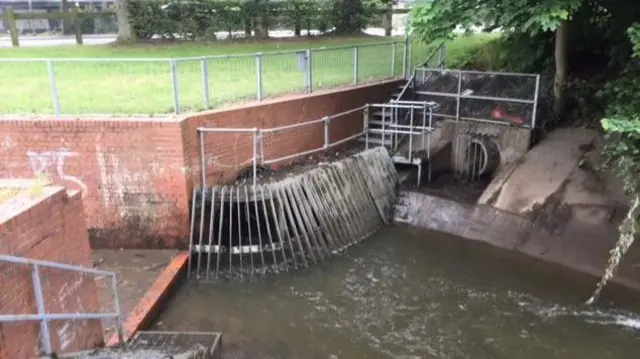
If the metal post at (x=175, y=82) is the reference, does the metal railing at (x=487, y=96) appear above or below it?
below

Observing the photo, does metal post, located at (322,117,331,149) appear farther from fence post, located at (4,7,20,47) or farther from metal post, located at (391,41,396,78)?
fence post, located at (4,7,20,47)

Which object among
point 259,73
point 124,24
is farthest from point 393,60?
point 124,24

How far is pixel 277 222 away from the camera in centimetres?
865

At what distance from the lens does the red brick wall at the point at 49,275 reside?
3873 mm

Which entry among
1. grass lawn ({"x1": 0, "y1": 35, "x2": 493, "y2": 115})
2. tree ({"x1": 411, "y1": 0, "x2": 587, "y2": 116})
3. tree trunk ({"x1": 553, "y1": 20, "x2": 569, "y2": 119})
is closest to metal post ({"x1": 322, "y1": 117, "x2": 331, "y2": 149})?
grass lawn ({"x1": 0, "y1": 35, "x2": 493, "y2": 115})

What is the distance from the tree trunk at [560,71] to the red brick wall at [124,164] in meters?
6.56

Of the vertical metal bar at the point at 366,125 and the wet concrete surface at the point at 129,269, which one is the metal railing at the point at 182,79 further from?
the wet concrete surface at the point at 129,269

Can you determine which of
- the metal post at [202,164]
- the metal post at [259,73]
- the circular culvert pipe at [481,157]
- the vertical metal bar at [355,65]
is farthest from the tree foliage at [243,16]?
the metal post at [202,164]

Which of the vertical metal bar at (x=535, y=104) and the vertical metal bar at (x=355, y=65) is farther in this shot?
the vertical metal bar at (x=355, y=65)

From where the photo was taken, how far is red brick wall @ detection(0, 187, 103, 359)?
3873 millimetres

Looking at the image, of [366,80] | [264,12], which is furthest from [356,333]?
[264,12]

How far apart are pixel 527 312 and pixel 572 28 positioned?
25.0 feet

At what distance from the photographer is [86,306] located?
5.21 meters

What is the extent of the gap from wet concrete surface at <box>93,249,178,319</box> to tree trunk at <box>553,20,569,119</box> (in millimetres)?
7867
